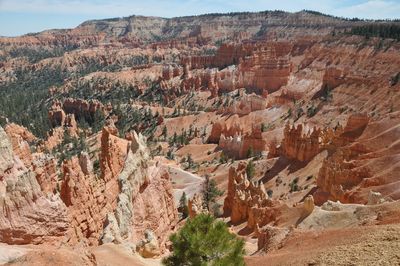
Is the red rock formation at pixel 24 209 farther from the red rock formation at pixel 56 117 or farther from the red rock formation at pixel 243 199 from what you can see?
the red rock formation at pixel 56 117

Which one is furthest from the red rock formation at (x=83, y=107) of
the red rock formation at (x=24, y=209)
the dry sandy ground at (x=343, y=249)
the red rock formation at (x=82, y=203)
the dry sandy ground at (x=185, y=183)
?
the dry sandy ground at (x=343, y=249)

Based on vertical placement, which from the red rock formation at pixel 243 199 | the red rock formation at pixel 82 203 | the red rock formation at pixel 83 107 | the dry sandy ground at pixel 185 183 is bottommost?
the red rock formation at pixel 83 107

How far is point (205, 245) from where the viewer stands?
16.5 metres

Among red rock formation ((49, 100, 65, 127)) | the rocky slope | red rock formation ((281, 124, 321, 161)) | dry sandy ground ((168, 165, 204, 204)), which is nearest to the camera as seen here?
the rocky slope

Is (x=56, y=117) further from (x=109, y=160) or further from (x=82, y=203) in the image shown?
(x=82, y=203)

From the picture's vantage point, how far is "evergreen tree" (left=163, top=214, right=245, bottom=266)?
1639cm

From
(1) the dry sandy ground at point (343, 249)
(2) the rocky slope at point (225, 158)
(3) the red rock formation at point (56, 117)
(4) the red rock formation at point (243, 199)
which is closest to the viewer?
(1) the dry sandy ground at point (343, 249)

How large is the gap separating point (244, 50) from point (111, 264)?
128174mm

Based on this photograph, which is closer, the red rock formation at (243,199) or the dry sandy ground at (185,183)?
the red rock formation at (243,199)

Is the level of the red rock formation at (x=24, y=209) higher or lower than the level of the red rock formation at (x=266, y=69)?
higher

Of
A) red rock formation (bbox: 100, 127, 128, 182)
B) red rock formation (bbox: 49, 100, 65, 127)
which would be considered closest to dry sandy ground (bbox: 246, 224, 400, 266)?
red rock formation (bbox: 100, 127, 128, 182)

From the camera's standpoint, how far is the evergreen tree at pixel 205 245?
1639 centimetres

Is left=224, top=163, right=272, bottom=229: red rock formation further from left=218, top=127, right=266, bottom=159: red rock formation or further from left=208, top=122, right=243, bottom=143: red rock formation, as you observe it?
left=208, top=122, right=243, bottom=143: red rock formation

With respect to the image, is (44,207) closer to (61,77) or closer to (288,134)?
(288,134)
